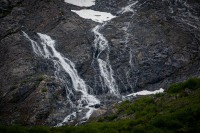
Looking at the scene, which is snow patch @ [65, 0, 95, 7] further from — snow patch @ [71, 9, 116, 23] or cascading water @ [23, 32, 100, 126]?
cascading water @ [23, 32, 100, 126]

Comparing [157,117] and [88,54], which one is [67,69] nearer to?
[88,54]

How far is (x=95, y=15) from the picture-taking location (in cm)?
4897

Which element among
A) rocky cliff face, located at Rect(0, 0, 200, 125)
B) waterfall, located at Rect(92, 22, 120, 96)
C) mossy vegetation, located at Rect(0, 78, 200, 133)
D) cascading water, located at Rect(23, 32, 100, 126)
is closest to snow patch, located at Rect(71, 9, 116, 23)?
rocky cliff face, located at Rect(0, 0, 200, 125)

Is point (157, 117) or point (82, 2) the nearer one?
point (157, 117)

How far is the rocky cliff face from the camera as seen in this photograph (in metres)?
32.3

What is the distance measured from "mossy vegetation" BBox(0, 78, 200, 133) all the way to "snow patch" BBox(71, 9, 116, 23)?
20.8 meters

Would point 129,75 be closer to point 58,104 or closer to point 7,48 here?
point 58,104

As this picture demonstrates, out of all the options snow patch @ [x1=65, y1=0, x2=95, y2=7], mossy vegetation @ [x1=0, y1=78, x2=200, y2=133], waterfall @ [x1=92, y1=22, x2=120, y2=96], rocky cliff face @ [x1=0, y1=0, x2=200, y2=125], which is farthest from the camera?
snow patch @ [x1=65, y1=0, x2=95, y2=7]

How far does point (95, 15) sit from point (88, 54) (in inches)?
424

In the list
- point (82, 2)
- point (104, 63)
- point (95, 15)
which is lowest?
point (104, 63)

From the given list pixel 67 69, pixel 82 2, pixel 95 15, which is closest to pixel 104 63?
pixel 67 69

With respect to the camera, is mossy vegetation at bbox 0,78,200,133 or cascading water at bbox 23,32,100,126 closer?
mossy vegetation at bbox 0,78,200,133

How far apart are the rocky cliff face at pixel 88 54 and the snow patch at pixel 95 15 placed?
1205mm

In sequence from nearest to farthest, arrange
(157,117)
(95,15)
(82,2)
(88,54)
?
(157,117) → (88,54) → (95,15) → (82,2)
